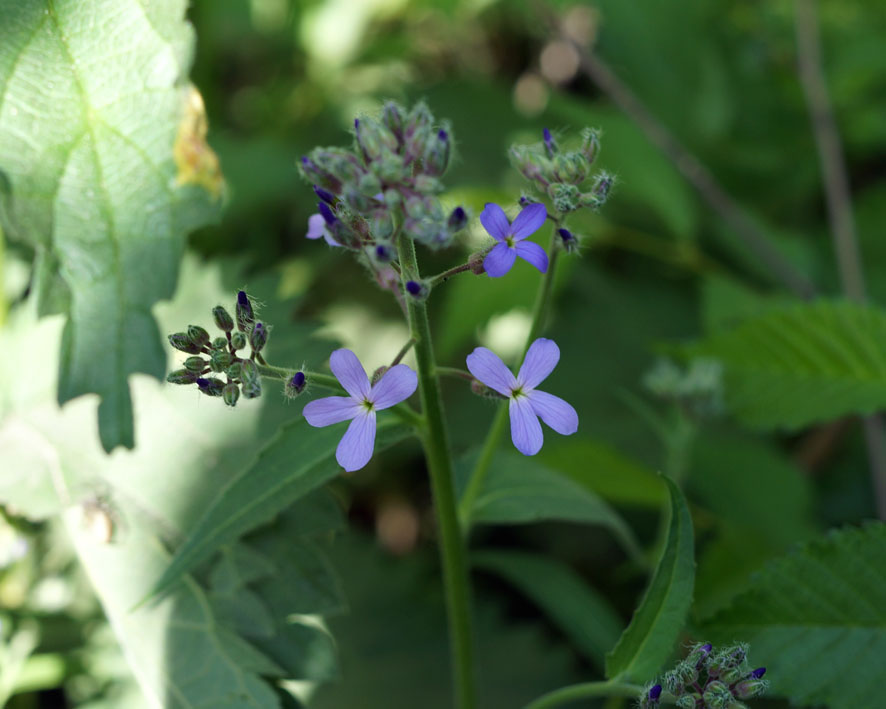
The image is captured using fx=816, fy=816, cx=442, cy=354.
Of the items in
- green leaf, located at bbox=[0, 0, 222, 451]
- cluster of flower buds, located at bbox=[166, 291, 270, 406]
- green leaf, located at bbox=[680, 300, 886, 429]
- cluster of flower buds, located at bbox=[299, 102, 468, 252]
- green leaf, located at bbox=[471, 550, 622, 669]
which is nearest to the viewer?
cluster of flower buds, located at bbox=[299, 102, 468, 252]

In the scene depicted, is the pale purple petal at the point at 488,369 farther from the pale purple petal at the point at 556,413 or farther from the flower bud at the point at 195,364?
the flower bud at the point at 195,364

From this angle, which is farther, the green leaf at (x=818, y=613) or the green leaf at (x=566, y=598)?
the green leaf at (x=566, y=598)

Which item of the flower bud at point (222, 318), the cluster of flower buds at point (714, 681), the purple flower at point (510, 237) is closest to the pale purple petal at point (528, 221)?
the purple flower at point (510, 237)

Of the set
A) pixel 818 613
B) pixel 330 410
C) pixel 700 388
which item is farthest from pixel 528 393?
pixel 700 388

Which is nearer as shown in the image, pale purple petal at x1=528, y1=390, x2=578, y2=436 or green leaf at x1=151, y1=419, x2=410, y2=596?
pale purple petal at x1=528, y1=390, x2=578, y2=436

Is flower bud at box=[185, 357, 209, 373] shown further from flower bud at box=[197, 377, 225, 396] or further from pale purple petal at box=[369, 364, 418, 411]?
pale purple petal at box=[369, 364, 418, 411]

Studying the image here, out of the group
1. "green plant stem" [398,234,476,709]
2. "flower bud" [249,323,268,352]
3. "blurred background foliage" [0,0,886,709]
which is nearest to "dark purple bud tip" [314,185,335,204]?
"green plant stem" [398,234,476,709]
